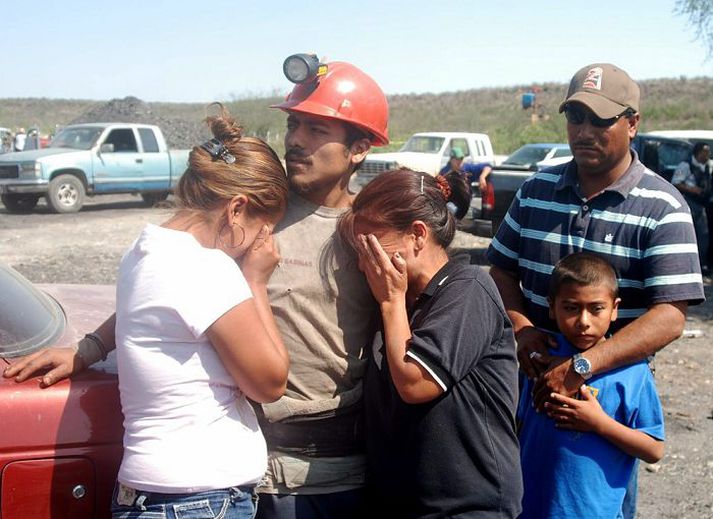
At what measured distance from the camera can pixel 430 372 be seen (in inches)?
76.1

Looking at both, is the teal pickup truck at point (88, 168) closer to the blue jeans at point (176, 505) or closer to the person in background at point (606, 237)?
the person in background at point (606, 237)

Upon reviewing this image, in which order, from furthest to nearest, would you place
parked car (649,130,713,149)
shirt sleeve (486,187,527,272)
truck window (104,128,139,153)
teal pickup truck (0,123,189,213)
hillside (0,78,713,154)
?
hillside (0,78,713,154), truck window (104,128,139,153), teal pickup truck (0,123,189,213), parked car (649,130,713,149), shirt sleeve (486,187,527,272)

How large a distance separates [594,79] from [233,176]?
1.47 meters

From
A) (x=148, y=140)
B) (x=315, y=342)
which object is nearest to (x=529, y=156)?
(x=148, y=140)

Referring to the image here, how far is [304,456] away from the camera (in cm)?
217

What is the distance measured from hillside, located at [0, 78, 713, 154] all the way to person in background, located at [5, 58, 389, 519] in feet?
80.9

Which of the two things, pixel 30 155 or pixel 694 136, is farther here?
pixel 30 155

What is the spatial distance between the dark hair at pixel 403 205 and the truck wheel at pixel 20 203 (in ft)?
53.1

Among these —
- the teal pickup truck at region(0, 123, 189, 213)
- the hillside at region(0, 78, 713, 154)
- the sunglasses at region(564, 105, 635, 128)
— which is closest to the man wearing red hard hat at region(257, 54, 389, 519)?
the sunglasses at region(564, 105, 635, 128)

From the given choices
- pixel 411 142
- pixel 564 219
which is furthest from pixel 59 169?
pixel 564 219

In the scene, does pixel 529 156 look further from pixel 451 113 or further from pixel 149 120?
pixel 451 113

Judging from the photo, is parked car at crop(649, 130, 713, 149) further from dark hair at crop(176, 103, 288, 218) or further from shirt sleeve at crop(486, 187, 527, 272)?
dark hair at crop(176, 103, 288, 218)

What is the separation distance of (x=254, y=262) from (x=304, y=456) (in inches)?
21.7

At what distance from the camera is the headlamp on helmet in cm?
230
